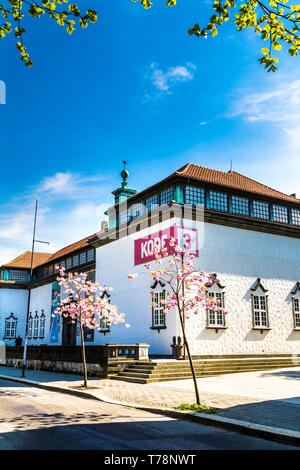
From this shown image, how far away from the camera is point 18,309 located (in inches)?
1962

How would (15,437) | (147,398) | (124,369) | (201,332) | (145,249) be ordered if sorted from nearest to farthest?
(15,437), (147,398), (124,369), (201,332), (145,249)

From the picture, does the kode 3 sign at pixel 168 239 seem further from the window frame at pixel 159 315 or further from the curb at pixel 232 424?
the curb at pixel 232 424

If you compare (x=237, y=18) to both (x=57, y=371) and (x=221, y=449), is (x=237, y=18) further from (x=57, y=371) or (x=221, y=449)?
(x=57, y=371)

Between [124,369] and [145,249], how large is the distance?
908cm

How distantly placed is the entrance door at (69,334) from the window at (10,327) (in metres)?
11.8

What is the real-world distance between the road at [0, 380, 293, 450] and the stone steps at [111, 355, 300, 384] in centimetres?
708

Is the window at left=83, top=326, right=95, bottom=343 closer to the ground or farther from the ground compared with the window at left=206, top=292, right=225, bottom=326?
closer to the ground

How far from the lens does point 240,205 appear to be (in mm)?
28875

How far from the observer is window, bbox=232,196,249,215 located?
Result: 28.5m

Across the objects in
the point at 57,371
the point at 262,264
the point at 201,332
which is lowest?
the point at 57,371

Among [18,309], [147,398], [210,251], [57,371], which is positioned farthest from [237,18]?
[18,309]

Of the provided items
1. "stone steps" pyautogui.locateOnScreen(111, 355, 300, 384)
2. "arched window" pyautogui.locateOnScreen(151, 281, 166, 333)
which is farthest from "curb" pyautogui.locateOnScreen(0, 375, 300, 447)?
"arched window" pyautogui.locateOnScreen(151, 281, 166, 333)

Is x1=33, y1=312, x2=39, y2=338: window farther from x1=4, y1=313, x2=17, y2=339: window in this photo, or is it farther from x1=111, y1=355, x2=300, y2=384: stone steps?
x1=111, y1=355, x2=300, y2=384: stone steps

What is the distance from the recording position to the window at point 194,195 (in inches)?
1044
